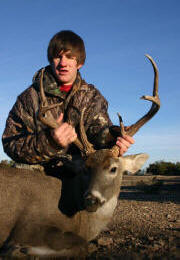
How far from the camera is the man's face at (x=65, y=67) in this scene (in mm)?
5707

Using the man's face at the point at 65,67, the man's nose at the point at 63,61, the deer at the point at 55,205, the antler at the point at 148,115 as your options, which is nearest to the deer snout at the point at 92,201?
the deer at the point at 55,205

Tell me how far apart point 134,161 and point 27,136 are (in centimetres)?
187

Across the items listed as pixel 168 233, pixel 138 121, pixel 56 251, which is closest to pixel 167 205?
pixel 168 233

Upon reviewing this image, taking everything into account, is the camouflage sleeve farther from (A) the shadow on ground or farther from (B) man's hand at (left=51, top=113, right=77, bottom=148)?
(A) the shadow on ground

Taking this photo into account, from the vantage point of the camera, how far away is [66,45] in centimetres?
583

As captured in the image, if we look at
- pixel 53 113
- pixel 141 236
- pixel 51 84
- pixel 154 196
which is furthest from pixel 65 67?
pixel 154 196

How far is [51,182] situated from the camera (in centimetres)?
466

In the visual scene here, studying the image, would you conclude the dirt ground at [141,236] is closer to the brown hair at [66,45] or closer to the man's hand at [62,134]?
the man's hand at [62,134]

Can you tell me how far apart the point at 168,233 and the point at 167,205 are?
3.62m

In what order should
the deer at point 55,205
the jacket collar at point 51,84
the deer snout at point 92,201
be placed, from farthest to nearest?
the jacket collar at point 51,84 → the deer snout at point 92,201 → the deer at point 55,205

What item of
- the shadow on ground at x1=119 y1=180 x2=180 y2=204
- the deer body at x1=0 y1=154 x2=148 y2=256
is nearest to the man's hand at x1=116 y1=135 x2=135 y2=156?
the deer body at x1=0 y1=154 x2=148 y2=256

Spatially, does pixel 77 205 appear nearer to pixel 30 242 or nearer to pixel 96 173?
pixel 96 173

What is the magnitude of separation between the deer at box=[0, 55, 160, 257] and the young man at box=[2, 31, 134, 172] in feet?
1.70

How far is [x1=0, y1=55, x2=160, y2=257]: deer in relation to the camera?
150 inches
